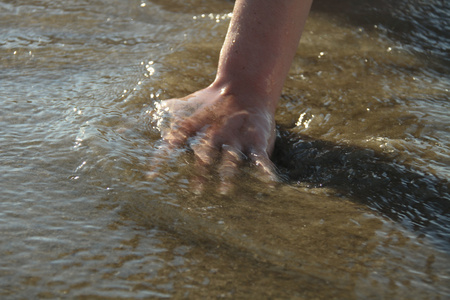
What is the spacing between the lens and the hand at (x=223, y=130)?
1733mm

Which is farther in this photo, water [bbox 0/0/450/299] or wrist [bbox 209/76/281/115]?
wrist [bbox 209/76/281/115]

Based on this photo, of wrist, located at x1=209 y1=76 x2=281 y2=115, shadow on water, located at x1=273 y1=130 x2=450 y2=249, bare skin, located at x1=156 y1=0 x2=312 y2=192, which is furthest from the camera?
wrist, located at x1=209 y1=76 x2=281 y2=115

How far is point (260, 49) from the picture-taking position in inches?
80.0

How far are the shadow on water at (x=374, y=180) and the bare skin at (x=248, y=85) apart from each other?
11 centimetres

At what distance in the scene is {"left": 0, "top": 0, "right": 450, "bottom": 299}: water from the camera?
3.90ft

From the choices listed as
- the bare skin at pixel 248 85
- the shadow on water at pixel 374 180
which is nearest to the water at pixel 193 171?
the shadow on water at pixel 374 180

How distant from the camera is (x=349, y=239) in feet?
4.46

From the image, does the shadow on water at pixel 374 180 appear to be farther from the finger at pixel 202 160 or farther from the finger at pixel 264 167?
the finger at pixel 202 160

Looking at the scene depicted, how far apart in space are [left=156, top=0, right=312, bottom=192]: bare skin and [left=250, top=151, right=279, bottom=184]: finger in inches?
0.9

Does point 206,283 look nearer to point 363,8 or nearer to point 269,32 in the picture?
point 269,32

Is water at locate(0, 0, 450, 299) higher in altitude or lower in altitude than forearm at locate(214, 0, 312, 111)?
lower

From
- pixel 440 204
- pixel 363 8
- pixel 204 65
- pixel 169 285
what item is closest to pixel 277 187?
pixel 440 204

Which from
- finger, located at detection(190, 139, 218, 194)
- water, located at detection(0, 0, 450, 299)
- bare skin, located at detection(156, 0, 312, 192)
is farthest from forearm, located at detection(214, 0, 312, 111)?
finger, located at detection(190, 139, 218, 194)

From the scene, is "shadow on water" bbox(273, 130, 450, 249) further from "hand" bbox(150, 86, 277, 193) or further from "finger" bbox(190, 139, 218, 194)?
"finger" bbox(190, 139, 218, 194)
